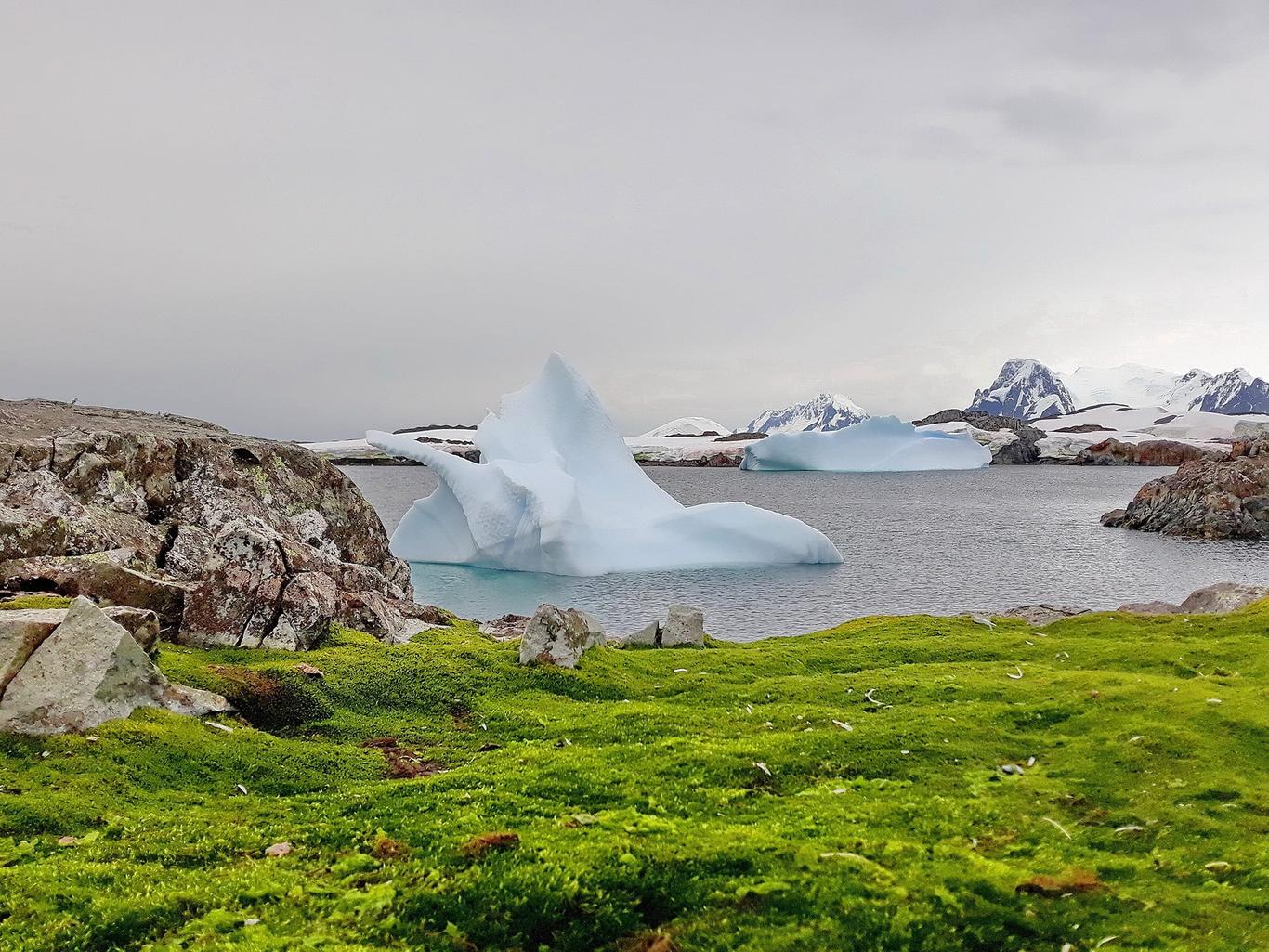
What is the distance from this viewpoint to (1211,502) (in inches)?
2650

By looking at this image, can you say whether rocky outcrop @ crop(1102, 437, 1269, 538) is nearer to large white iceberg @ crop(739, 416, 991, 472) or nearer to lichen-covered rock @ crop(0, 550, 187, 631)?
large white iceberg @ crop(739, 416, 991, 472)

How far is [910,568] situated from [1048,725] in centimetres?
4069

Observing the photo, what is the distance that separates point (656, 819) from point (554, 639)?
9.60m

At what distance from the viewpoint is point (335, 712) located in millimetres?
14312

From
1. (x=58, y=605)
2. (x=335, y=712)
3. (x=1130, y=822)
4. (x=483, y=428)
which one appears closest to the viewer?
(x=1130, y=822)

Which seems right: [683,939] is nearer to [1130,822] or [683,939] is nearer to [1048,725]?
[1130,822]

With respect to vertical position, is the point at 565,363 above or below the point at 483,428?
above

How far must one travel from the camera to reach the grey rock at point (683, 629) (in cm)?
2345

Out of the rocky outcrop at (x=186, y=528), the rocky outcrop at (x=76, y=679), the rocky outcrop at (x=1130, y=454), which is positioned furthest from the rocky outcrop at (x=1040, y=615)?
the rocky outcrop at (x=1130, y=454)

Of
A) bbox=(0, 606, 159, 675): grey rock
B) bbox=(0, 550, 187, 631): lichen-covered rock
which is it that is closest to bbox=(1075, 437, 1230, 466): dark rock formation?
bbox=(0, 550, 187, 631): lichen-covered rock

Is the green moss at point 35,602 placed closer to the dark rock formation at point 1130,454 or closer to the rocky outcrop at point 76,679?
the rocky outcrop at point 76,679

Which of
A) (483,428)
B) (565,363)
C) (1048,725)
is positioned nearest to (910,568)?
(565,363)

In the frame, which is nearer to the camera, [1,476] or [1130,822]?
[1130,822]

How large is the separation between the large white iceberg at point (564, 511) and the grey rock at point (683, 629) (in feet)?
74.6
